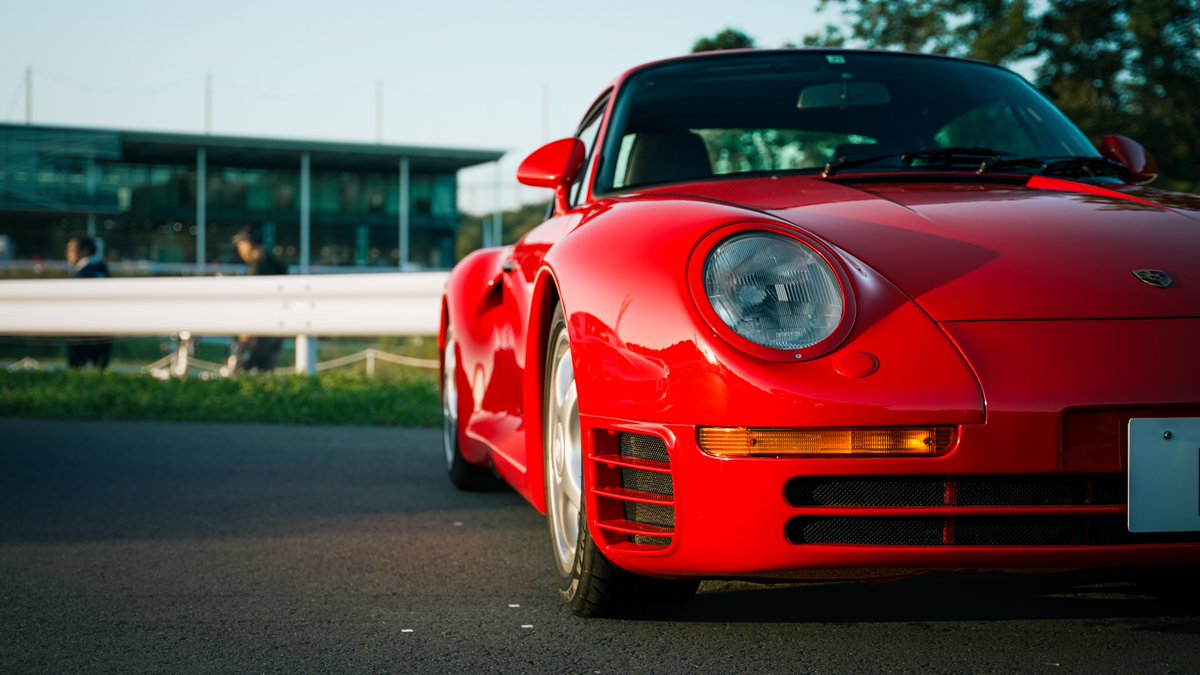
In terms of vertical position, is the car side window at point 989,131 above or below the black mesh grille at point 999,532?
above

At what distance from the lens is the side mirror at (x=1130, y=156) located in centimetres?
383

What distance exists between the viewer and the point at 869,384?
2299 mm

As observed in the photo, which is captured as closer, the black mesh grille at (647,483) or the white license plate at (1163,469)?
the white license plate at (1163,469)

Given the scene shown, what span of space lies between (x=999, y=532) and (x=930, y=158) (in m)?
1.34

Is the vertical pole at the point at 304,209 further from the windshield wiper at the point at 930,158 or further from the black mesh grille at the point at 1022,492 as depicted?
the black mesh grille at the point at 1022,492

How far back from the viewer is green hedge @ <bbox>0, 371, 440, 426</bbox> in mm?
7473

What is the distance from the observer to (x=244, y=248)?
11.5m

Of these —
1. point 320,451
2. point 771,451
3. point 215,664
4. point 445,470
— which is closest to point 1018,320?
point 771,451

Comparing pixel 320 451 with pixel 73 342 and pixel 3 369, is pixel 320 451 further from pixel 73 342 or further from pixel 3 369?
pixel 73 342

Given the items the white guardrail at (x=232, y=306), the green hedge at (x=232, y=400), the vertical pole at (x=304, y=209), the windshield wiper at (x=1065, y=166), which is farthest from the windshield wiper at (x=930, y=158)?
the vertical pole at (x=304, y=209)

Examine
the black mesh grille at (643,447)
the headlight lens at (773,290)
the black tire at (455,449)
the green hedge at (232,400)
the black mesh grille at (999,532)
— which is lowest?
the green hedge at (232,400)

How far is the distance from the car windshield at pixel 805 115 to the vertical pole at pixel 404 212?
118ft

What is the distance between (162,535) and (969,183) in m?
2.55

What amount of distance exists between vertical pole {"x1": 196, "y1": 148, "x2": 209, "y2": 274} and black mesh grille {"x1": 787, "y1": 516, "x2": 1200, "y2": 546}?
1477 inches
